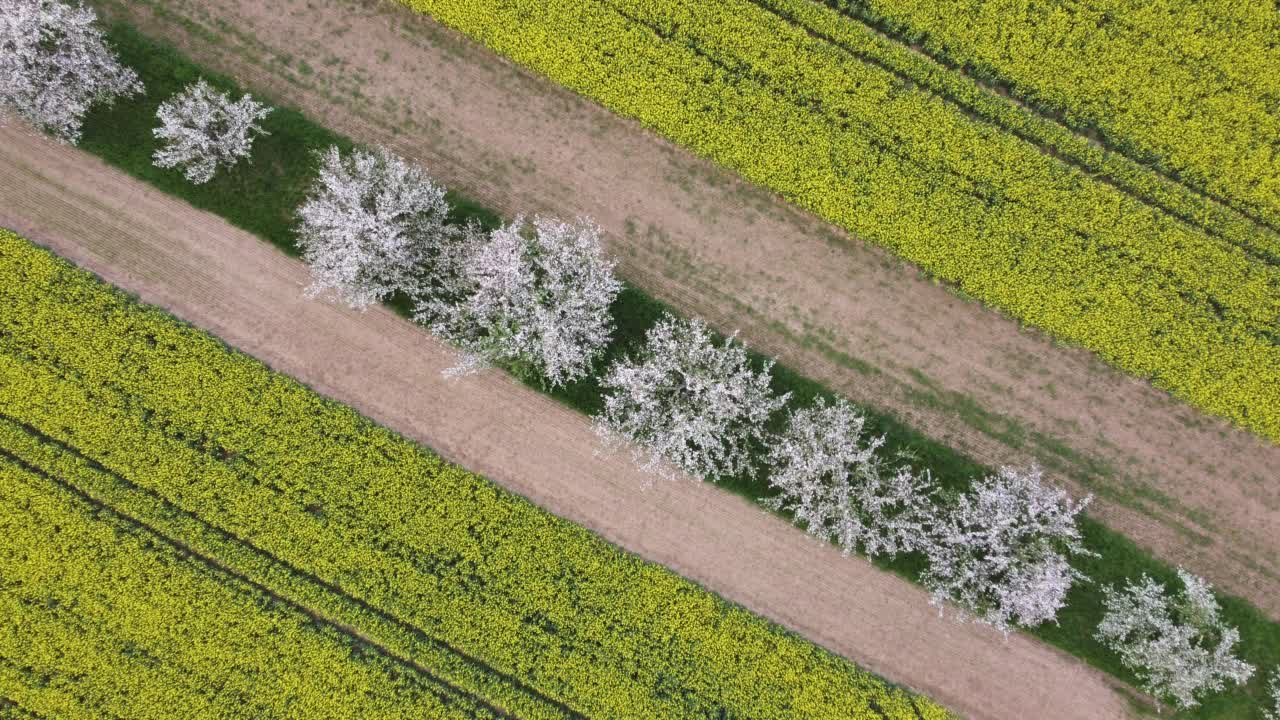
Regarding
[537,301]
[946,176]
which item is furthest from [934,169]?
[537,301]

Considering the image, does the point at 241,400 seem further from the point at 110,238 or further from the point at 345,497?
the point at 110,238

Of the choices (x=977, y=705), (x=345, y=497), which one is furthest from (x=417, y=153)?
(x=977, y=705)

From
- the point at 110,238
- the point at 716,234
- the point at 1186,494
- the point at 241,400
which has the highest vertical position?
the point at 716,234

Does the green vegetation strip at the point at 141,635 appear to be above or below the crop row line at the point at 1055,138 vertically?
below

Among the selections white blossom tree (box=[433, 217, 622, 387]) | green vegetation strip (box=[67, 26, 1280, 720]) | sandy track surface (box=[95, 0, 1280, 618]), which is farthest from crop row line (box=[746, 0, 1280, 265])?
white blossom tree (box=[433, 217, 622, 387])

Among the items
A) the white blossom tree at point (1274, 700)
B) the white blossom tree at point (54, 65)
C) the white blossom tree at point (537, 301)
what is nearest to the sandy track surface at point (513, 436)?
the white blossom tree at point (54, 65)

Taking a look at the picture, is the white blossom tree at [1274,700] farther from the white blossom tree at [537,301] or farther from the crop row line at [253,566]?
the white blossom tree at [537,301]
